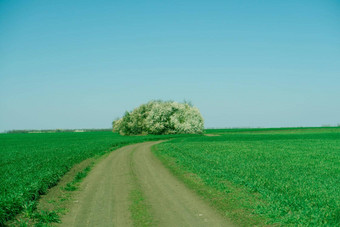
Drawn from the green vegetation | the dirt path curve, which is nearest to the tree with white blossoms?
the green vegetation

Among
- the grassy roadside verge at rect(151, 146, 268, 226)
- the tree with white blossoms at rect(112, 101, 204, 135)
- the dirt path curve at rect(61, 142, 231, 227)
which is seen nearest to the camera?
the dirt path curve at rect(61, 142, 231, 227)

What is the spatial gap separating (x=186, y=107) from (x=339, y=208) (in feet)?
292

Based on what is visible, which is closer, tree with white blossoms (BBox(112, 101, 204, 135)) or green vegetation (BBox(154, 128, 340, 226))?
green vegetation (BBox(154, 128, 340, 226))

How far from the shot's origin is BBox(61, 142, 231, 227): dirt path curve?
9.97 m

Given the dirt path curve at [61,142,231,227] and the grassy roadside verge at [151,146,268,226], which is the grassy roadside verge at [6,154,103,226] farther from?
the grassy roadside verge at [151,146,268,226]

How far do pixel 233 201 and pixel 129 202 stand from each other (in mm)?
4878

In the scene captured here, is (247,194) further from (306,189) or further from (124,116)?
(124,116)

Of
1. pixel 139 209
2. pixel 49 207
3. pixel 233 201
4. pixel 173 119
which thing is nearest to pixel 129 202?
pixel 139 209

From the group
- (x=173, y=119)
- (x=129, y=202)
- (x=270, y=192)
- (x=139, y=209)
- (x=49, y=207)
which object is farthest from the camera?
(x=173, y=119)

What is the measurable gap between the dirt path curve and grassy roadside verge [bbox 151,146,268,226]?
0.46 m

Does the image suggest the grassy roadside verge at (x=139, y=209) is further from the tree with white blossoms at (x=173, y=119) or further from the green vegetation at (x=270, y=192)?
the tree with white blossoms at (x=173, y=119)

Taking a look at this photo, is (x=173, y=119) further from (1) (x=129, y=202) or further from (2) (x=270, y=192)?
(1) (x=129, y=202)

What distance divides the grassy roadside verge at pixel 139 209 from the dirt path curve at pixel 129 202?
0.59 feet

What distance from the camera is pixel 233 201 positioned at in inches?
495
